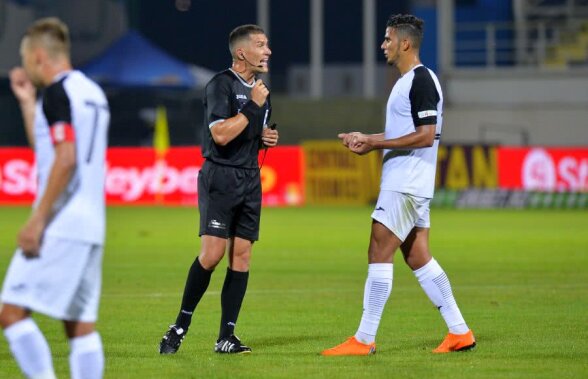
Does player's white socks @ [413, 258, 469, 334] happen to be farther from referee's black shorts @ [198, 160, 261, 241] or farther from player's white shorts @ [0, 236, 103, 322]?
player's white shorts @ [0, 236, 103, 322]

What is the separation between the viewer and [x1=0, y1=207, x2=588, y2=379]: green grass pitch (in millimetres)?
8547

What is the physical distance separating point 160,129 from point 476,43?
40.7 feet

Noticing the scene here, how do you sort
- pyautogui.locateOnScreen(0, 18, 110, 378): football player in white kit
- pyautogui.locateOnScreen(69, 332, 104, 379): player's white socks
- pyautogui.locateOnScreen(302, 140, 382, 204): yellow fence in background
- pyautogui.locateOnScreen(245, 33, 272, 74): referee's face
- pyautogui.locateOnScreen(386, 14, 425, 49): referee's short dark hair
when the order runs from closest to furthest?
pyautogui.locateOnScreen(0, 18, 110, 378): football player in white kit
pyautogui.locateOnScreen(69, 332, 104, 379): player's white socks
pyautogui.locateOnScreen(386, 14, 425, 49): referee's short dark hair
pyautogui.locateOnScreen(245, 33, 272, 74): referee's face
pyautogui.locateOnScreen(302, 140, 382, 204): yellow fence in background

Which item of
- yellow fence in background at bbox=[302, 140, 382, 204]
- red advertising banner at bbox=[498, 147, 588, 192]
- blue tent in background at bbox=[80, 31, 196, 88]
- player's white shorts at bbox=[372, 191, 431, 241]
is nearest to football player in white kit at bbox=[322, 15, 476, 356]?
player's white shorts at bbox=[372, 191, 431, 241]

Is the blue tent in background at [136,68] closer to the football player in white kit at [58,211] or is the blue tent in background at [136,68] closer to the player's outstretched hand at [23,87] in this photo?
the player's outstretched hand at [23,87]

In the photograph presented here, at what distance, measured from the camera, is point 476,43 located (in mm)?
40031

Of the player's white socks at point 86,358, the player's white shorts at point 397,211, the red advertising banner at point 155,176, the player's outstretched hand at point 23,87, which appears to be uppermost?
the player's outstretched hand at point 23,87

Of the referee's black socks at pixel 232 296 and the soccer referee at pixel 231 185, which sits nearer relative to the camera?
the soccer referee at pixel 231 185

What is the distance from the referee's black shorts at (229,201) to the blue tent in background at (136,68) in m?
25.9

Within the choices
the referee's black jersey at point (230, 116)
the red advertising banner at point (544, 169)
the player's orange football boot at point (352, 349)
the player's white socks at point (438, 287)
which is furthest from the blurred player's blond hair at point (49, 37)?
the red advertising banner at point (544, 169)

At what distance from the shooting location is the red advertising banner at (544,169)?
99.3 ft

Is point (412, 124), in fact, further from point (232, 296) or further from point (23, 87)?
point (23, 87)

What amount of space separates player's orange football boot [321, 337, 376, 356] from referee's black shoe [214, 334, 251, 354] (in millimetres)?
561

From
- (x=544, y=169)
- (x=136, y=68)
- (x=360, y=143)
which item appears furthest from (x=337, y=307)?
(x=136, y=68)
